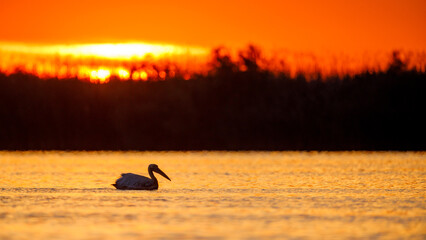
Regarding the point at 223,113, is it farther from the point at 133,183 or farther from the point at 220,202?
the point at 220,202

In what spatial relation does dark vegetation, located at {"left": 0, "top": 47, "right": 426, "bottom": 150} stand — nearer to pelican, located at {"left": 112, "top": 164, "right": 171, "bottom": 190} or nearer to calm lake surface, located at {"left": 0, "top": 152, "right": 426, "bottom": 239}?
calm lake surface, located at {"left": 0, "top": 152, "right": 426, "bottom": 239}

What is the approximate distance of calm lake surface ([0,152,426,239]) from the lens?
1491cm

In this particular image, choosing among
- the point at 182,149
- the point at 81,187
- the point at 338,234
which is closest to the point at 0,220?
the point at 338,234

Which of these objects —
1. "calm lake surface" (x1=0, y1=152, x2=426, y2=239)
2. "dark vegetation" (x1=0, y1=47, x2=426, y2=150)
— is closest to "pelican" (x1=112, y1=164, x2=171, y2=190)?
"calm lake surface" (x1=0, y1=152, x2=426, y2=239)

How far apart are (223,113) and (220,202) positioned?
28359 millimetres

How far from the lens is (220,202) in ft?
62.8

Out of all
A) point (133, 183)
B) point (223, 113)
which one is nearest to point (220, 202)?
point (133, 183)

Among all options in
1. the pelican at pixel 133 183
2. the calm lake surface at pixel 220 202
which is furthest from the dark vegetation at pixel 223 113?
the pelican at pixel 133 183

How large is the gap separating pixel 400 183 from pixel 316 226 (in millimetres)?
9464

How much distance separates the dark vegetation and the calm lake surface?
1089 centimetres

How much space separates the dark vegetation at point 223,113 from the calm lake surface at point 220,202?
10.9m

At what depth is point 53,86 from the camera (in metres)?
48.3

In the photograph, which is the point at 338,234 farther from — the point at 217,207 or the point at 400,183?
the point at 400,183

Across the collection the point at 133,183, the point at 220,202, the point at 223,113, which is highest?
the point at 223,113
